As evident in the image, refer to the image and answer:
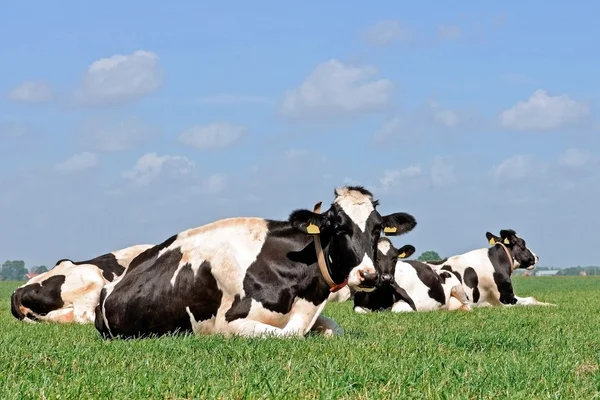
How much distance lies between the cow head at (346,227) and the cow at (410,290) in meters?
7.54

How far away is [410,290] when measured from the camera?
2016 cm

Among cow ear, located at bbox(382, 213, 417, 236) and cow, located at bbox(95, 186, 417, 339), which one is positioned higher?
cow ear, located at bbox(382, 213, 417, 236)

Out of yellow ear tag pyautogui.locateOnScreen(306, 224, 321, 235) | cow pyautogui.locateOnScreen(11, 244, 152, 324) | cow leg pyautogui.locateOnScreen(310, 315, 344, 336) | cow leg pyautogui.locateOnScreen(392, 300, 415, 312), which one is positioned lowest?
cow leg pyautogui.locateOnScreen(392, 300, 415, 312)

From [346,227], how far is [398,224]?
1232 mm

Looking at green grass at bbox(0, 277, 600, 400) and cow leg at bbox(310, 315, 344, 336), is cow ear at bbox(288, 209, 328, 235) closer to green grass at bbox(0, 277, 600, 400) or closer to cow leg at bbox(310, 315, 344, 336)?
cow leg at bbox(310, 315, 344, 336)

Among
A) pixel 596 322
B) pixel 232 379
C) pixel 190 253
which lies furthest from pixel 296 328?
pixel 596 322

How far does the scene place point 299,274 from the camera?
10.8 m

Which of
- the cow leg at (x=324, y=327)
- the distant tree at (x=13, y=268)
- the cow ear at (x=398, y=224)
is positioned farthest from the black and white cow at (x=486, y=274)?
the distant tree at (x=13, y=268)

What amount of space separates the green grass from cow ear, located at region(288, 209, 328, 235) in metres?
1.35

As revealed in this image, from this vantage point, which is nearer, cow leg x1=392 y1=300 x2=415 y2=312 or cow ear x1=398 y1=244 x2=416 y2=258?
cow leg x1=392 y1=300 x2=415 y2=312

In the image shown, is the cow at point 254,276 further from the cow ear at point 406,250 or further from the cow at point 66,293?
the cow ear at point 406,250

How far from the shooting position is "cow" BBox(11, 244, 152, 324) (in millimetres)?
16109

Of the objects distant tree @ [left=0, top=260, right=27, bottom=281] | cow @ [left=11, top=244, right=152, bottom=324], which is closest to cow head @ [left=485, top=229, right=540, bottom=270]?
cow @ [left=11, top=244, right=152, bottom=324]

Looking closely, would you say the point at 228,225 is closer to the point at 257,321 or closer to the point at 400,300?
the point at 257,321
